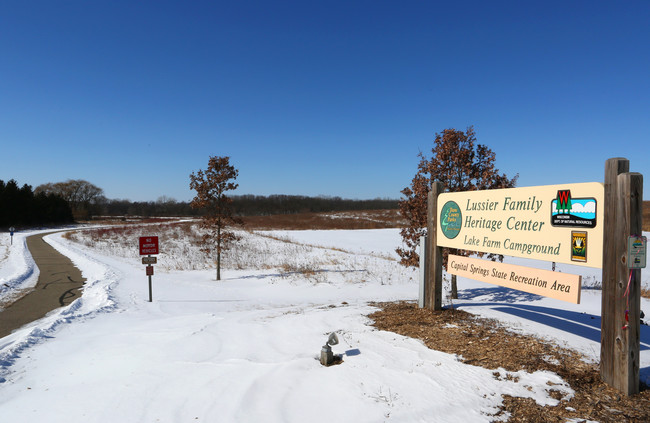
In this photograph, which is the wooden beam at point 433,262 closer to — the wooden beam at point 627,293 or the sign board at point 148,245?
the wooden beam at point 627,293

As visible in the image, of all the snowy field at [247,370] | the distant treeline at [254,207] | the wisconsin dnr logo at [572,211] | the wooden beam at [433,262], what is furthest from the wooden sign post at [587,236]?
the distant treeline at [254,207]

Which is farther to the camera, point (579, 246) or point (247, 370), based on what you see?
point (247, 370)

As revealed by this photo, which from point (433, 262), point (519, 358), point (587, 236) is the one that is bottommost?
point (519, 358)

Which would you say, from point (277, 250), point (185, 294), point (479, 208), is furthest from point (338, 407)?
point (277, 250)

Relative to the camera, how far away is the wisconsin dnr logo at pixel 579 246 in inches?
165

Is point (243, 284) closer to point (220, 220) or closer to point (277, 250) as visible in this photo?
point (220, 220)

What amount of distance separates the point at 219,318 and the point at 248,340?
2.33m

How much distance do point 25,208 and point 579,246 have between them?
66774 mm

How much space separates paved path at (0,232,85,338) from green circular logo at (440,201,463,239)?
9112mm

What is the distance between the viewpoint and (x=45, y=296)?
10891 mm

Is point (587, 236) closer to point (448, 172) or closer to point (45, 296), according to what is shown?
point (448, 172)

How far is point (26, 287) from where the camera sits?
12.2 meters

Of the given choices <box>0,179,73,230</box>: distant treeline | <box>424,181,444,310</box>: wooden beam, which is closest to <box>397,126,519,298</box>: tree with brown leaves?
<box>424,181,444,310</box>: wooden beam

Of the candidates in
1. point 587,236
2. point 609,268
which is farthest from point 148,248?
point 609,268
